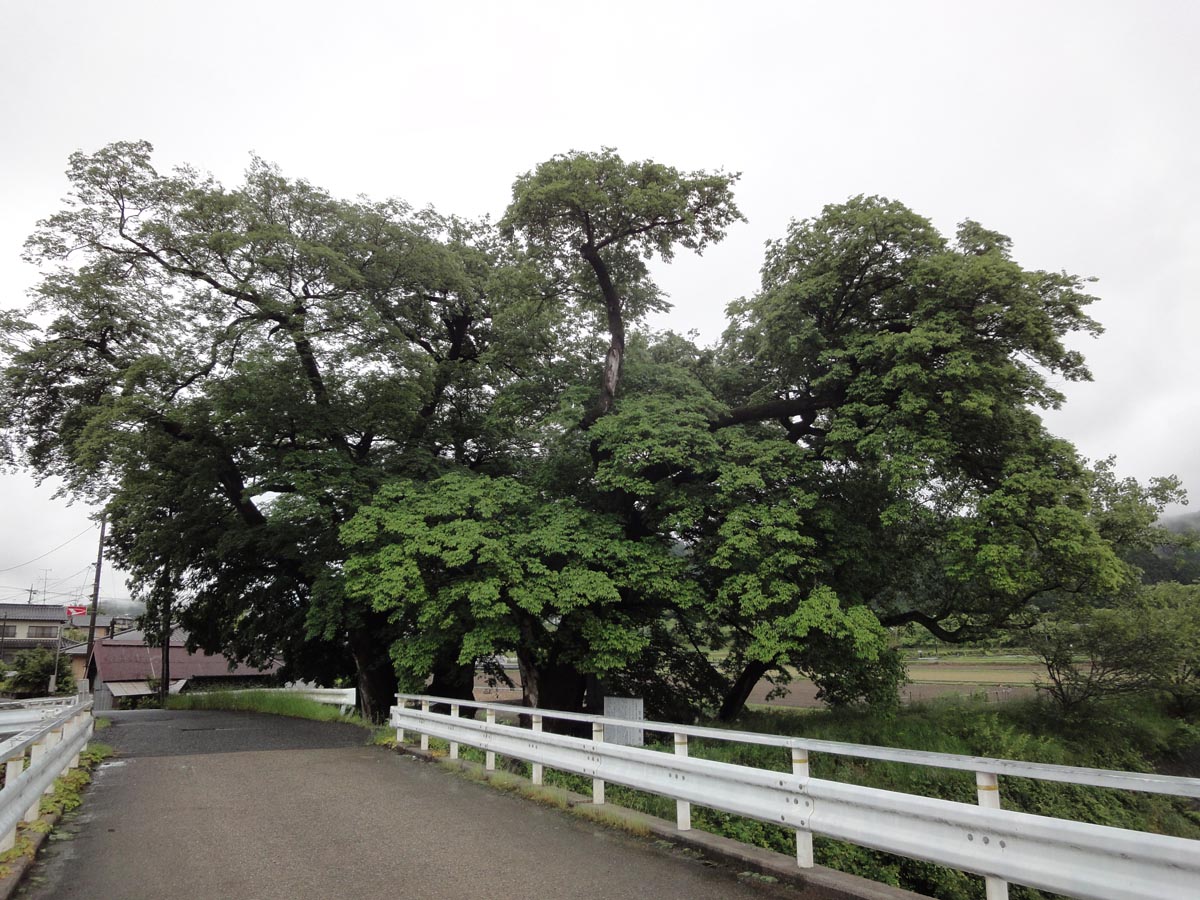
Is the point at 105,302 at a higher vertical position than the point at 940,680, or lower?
higher

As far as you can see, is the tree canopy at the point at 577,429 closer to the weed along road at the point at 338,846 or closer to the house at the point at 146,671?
the weed along road at the point at 338,846

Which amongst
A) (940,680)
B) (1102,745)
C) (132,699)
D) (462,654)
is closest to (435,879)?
(462,654)

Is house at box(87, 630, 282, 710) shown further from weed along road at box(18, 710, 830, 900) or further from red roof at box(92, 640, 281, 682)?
weed along road at box(18, 710, 830, 900)

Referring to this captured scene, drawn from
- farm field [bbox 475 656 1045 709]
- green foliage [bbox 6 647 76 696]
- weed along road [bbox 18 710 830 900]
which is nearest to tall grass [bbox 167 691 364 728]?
weed along road [bbox 18 710 830 900]

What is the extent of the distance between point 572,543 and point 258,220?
12137 millimetres

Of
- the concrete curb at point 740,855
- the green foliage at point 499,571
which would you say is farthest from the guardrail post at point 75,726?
the concrete curb at point 740,855

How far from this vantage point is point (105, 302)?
18.8 m

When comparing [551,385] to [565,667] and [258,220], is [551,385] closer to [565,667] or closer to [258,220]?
[565,667]

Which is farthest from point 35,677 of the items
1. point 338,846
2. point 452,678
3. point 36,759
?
point 338,846

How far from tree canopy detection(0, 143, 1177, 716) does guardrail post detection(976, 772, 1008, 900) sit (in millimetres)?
10347

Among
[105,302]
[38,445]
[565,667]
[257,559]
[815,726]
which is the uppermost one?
[105,302]

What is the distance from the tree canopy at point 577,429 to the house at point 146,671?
32.5 meters

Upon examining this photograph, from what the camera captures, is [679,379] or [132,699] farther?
[132,699]

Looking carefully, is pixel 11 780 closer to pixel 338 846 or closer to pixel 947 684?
pixel 338 846
